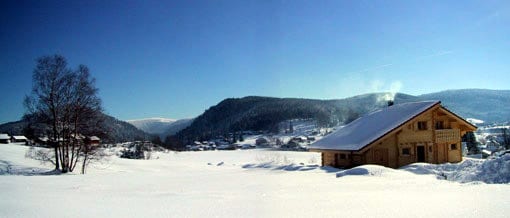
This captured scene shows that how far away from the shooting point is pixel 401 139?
28938 mm

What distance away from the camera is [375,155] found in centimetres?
2798

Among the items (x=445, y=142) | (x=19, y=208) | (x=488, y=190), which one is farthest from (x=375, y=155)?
(x=19, y=208)

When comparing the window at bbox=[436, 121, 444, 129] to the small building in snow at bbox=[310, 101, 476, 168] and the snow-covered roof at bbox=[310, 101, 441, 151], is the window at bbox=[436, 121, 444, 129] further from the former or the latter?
the snow-covered roof at bbox=[310, 101, 441, 151]

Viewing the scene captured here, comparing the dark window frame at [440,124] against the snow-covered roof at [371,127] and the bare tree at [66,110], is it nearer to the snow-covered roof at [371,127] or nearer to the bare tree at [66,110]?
the snow-covered roof at [371,127]

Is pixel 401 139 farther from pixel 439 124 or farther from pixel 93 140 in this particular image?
pixel 93 140

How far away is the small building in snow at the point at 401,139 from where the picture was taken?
27702 millimetres

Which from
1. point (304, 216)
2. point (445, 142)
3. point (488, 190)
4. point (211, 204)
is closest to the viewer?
point (304, 216)

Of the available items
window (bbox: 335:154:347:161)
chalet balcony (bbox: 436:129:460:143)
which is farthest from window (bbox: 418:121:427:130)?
window (bbox: 335:154:347:161)

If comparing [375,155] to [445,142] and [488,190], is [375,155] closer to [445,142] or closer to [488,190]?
[445,142]

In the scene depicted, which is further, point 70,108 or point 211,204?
point 70,108

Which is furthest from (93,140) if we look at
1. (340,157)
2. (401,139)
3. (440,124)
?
(440,124)

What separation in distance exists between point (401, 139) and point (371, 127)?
2577mm

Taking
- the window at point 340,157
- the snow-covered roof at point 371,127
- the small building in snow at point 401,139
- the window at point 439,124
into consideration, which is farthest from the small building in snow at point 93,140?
the window at point 439,124

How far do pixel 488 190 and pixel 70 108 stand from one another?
24.2m
